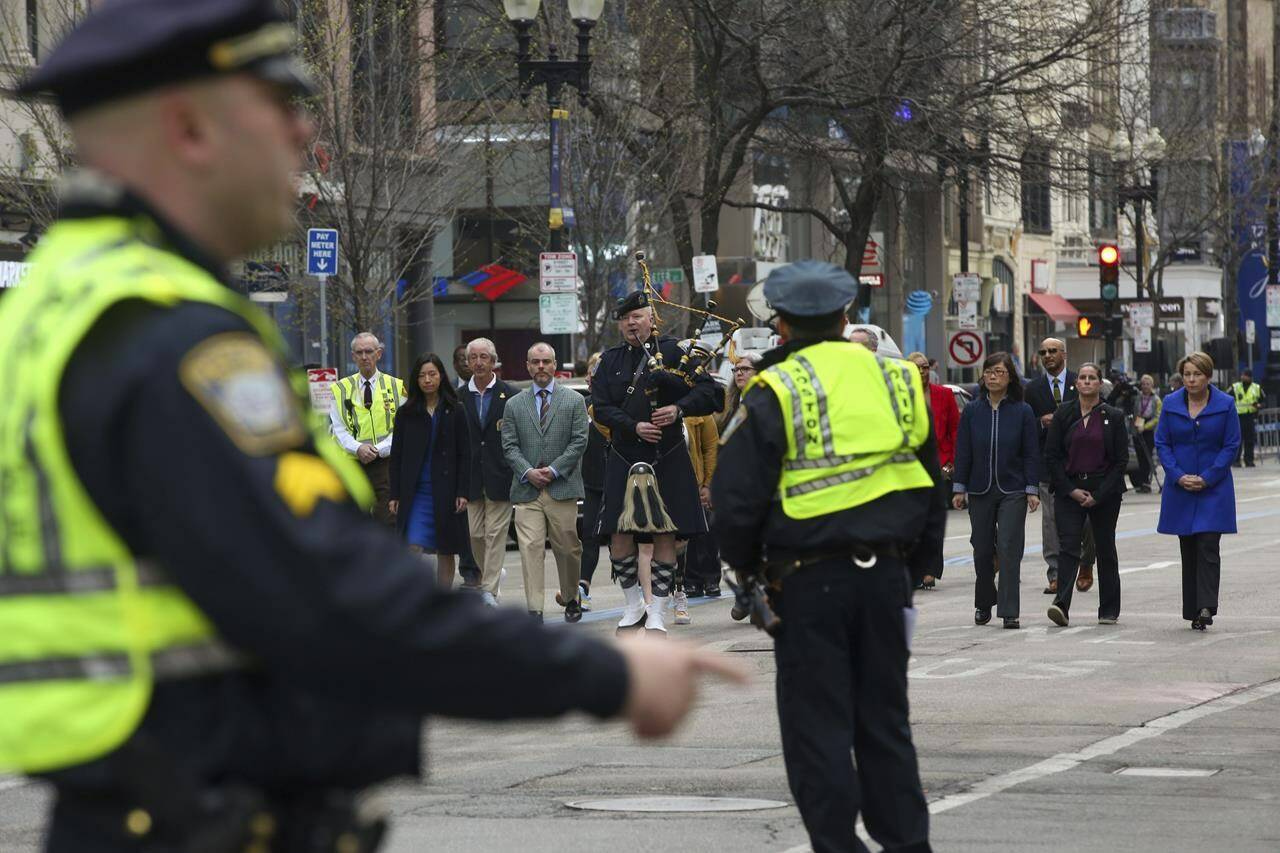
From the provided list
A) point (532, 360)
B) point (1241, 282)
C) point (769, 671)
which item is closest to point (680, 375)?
point (532, 360)

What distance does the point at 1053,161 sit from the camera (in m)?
32.6

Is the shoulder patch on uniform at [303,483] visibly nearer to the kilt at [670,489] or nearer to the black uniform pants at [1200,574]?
Result: the kilt at [670,489]

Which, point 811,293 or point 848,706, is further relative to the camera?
point 811,293

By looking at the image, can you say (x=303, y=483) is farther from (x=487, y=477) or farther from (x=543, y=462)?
(x=487, y=477)

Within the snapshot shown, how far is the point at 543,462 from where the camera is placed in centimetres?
1631

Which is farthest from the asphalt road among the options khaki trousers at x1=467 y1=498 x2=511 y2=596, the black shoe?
khaki trousers at x1=467 y1=498 x2=511 y2=596

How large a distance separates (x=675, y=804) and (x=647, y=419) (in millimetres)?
6559

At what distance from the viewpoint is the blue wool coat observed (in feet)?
51.4

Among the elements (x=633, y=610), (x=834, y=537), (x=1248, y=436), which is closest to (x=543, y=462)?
(x=633, y=610)

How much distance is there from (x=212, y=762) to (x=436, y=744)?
315 inches

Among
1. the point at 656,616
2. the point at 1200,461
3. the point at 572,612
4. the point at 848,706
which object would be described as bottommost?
the point at 572,612

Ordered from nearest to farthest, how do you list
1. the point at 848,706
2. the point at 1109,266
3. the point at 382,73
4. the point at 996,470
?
the point at 848,706 < the point at 996,470 < the point at 382,73 < the point at 1109,266

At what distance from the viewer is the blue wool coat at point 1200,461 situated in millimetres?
15672

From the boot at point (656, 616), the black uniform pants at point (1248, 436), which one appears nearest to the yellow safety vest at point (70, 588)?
the boot at point (656, 616)
